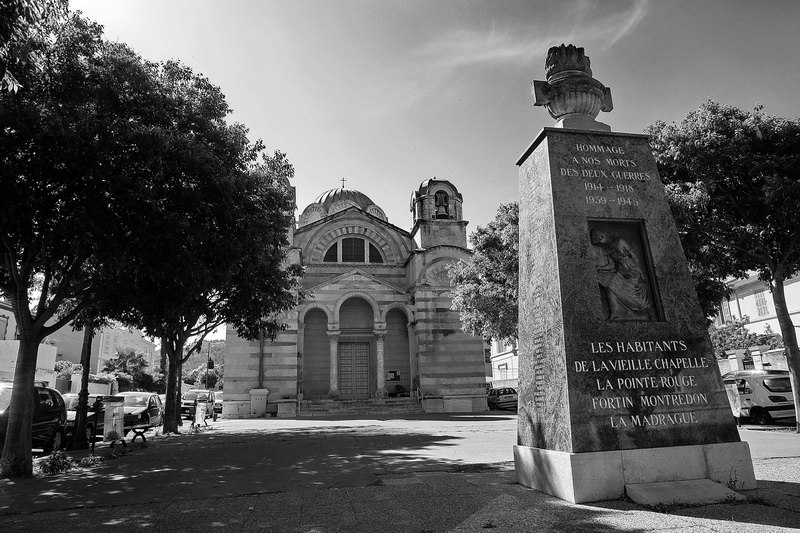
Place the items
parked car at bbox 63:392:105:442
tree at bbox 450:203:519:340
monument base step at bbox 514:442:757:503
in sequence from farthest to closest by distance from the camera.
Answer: tree at bbox 450:203:519:340, parked car at bbox 63:392:105:442, monument base step at bbox 514:442:757:503

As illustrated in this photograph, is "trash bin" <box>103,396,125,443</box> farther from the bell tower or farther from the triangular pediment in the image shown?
the bell tower

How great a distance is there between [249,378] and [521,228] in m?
22.9

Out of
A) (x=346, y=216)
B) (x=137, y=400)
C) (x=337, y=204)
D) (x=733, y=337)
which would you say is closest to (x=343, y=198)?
(x=337, y=204)

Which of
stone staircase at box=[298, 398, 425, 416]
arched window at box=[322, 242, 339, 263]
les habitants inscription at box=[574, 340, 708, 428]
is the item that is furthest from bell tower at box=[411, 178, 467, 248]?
les habitants inscription at box=[574, 340, 708, 428]

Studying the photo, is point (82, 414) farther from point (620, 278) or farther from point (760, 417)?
point (760, 417)

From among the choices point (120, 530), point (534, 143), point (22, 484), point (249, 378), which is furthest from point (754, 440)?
point (249, 378)

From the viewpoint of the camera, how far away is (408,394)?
2930 centimetres

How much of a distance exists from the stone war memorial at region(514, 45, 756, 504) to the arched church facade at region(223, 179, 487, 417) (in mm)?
21344

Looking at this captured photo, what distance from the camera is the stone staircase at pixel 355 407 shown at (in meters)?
26.0

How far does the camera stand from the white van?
625 inches

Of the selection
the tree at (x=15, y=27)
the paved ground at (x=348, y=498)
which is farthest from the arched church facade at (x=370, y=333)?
the tree at (x=15, y=27)

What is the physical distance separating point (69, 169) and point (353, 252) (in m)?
24.0

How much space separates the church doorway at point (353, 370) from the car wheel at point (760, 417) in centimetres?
1828

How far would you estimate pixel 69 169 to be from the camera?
319 inches
